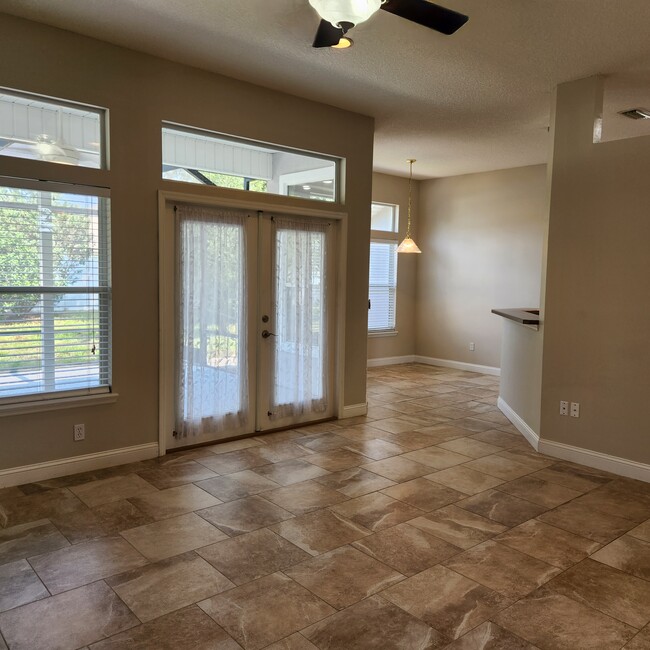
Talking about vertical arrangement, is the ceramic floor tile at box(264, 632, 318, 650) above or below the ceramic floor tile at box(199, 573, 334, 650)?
above

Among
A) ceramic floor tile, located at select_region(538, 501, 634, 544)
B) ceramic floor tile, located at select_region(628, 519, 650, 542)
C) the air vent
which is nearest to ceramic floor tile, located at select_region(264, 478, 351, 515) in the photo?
ceramic floor tile, located at select_region(538, 501, 634, 544)

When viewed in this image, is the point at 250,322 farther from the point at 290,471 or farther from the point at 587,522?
the point at 587,522

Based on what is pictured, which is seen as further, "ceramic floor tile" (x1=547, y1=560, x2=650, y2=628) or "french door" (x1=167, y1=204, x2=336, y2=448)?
"french door" (x1=167, y1=204, x2=336, y2=448)

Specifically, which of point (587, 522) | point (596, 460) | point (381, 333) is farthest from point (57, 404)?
point (381, 333)

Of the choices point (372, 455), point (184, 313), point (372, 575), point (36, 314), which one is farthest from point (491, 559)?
point (36, 314)

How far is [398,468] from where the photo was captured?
4.21 m

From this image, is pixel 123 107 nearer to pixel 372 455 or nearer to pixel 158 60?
pixel 158 60

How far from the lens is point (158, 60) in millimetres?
4105

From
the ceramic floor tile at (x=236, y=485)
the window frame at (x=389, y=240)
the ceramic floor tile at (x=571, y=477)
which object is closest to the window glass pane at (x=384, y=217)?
the window frame at (x=389, y=240)

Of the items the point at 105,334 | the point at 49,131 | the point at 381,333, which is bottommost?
the point at 381,333

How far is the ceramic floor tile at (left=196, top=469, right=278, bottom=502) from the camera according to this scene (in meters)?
3.67

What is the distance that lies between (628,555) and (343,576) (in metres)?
1.55

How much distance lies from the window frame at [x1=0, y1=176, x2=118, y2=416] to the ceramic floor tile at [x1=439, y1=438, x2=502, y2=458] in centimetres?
276

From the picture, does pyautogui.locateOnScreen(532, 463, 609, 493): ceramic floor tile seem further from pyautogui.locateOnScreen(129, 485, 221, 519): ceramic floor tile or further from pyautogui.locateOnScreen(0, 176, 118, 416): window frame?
pyautogui.locateOnScreen(0, 176, 118, 416): window frame
